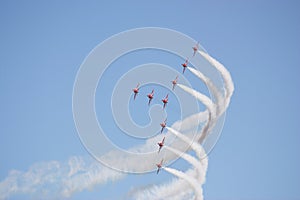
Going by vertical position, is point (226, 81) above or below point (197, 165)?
above

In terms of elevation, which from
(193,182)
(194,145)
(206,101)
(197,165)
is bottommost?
(193,182)

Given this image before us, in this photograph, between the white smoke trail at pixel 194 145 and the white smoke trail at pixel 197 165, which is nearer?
the white smoke trail at pixel 194 145

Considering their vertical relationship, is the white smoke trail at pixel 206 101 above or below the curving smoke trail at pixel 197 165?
above

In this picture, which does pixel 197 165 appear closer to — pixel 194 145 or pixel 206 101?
pixel 194 145

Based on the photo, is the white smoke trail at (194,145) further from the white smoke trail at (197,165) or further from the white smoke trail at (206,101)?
the white smoke trail at (206,101)

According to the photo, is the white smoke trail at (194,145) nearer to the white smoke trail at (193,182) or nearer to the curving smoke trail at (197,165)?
the curving smoke trail at (197,165)

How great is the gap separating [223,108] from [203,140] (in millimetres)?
6862

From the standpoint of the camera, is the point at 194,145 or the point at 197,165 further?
the point at 197,165

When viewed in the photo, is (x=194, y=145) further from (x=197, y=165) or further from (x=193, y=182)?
(x=193, y=182)

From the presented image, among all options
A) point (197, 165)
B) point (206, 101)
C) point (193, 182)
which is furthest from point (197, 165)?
point (206, 101)

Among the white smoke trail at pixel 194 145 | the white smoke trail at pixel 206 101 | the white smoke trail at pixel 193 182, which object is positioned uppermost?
the white smoke trail at pixel 206 101

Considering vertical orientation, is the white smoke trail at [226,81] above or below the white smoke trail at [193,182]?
above

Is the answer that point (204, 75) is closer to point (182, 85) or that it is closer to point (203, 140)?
point (182, 85)

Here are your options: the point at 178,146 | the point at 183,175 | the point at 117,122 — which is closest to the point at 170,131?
the point at 178,146
